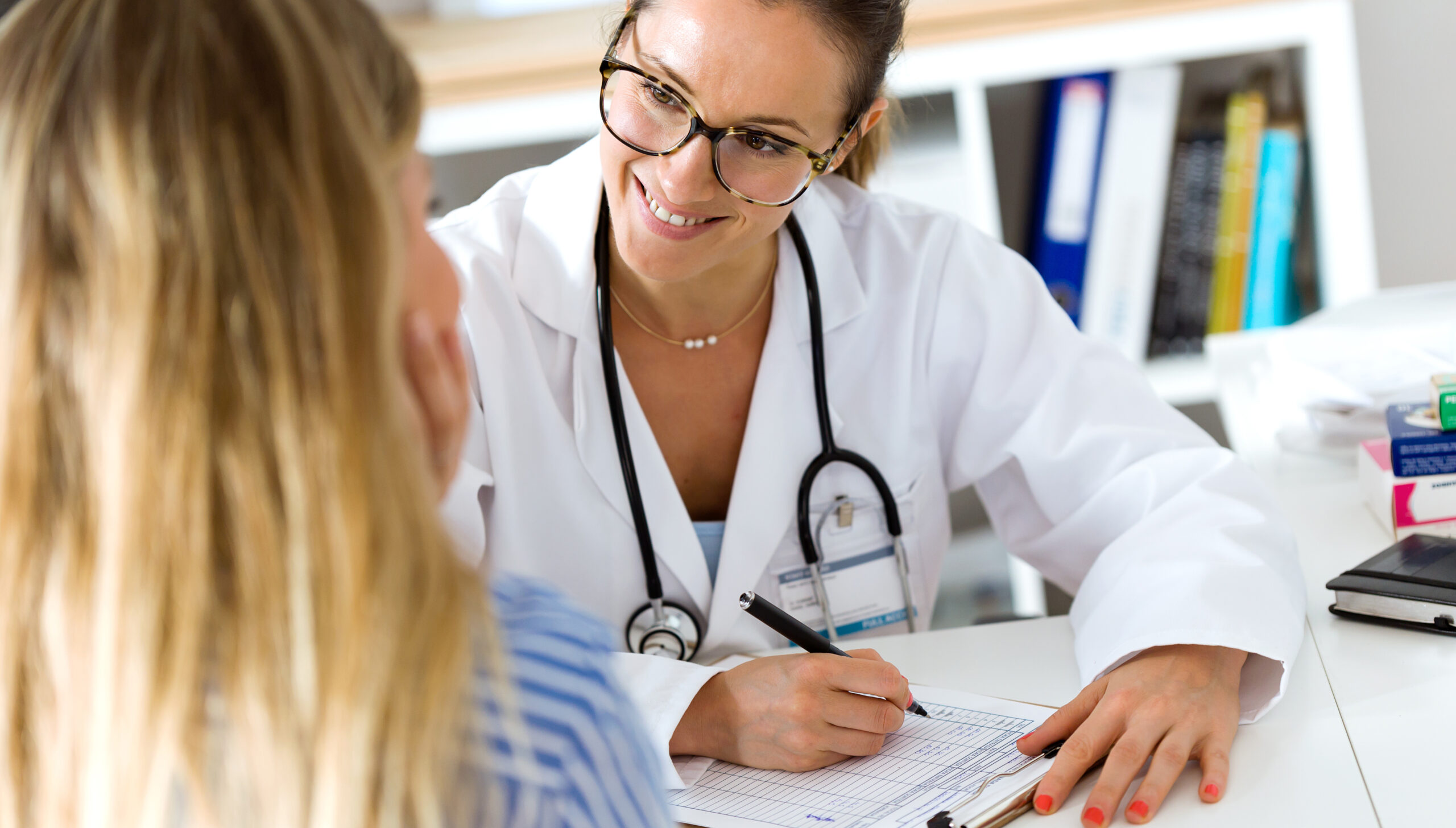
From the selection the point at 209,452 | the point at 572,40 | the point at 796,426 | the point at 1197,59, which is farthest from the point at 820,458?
the point at 1197,59

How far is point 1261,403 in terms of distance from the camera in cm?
159

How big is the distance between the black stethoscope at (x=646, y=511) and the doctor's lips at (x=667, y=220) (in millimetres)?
95

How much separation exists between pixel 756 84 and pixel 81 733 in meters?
0.78

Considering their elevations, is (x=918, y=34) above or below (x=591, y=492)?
above

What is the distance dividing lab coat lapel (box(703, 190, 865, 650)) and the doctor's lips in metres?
0.19

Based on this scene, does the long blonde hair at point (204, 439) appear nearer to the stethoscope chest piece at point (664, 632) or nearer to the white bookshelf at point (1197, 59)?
the stethoscope chest piece at point (664, 632)

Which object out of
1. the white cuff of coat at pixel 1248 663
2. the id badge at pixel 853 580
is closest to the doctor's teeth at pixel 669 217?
the id badge at pixel 853 580

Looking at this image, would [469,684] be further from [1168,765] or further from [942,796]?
[1168,765]

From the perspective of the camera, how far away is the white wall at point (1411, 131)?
2.13m

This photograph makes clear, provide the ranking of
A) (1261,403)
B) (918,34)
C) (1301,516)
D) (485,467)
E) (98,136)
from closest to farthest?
1. (98,136)
2. (485,467)
3. (1301,516)
4. (1261,403)
5. (918,34)

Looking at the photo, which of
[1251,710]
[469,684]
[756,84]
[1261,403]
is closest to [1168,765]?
[1251,710]

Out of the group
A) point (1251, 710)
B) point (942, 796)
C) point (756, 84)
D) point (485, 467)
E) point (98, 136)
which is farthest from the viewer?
point (485, 467)

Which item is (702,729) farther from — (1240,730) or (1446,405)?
(1446,405)

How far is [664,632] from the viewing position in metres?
1.15
